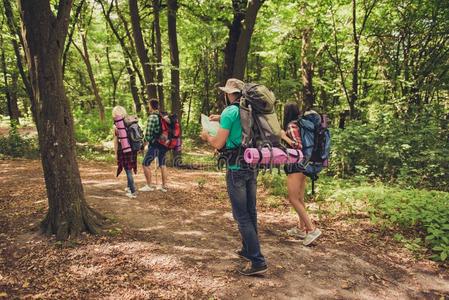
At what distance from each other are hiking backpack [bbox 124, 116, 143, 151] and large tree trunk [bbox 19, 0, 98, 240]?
6.76ft

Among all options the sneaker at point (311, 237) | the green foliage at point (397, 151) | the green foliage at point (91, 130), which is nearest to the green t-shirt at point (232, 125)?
the sneaker at point (311, 237)

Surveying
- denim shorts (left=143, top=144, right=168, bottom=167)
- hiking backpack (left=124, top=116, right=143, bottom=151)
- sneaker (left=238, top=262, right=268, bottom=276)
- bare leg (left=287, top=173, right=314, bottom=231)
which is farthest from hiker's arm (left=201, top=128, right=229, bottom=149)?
denim shorts (left=143, top=144, right=168, bottom=167)

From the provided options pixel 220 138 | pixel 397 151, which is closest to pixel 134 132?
pixel 220 138

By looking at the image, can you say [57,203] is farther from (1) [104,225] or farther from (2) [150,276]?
(2) [150,276]

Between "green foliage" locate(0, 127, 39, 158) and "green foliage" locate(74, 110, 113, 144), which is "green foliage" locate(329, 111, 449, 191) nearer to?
"green foliage" locate(0, 127, 39, 158)

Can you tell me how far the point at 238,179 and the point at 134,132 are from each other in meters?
3.74

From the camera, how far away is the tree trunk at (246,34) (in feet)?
29.8

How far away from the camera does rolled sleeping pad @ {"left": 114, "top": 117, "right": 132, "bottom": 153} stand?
271 inches

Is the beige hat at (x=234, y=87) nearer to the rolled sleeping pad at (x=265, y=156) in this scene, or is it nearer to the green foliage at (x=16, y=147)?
the rolled sleeping pad at (x=265, y=156)

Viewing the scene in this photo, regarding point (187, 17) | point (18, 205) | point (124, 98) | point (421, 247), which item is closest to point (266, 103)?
point (421, 247)

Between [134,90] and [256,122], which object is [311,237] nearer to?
[256,122]

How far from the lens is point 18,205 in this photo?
21.8ft

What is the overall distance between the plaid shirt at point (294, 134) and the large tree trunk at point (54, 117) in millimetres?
3256

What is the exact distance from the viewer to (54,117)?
15.4ft
